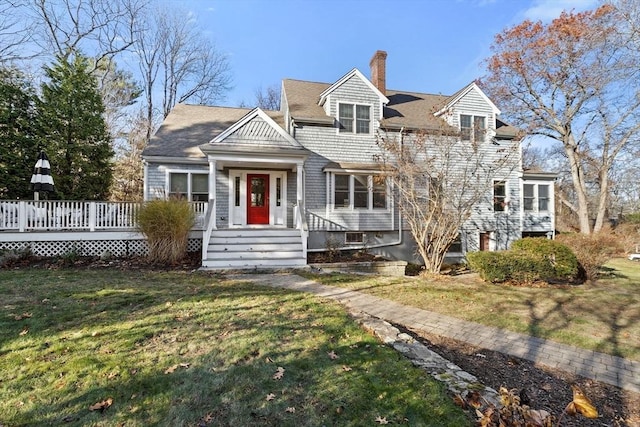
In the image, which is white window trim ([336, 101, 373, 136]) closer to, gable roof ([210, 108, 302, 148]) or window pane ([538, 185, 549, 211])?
gable roof ([210, 108, 302, 148])

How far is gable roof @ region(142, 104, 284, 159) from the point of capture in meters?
12.4

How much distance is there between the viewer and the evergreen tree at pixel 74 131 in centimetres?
1201

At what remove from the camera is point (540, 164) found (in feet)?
109

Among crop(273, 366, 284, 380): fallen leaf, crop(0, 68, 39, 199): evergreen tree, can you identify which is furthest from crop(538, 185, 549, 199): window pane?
crop(0, 68, 39, 199): evergreen tree

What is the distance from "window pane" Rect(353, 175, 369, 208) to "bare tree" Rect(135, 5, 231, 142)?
1884cm

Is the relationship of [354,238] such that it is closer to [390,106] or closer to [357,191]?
[357,191]

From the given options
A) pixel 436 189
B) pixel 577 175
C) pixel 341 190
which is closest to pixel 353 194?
pixel 341 190

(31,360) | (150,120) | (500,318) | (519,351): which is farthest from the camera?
(150,120)

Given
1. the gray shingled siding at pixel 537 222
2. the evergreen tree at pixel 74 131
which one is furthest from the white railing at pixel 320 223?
the gray shingled siding at pixel 537 222

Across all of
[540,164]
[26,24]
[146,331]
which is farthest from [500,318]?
[540,164]

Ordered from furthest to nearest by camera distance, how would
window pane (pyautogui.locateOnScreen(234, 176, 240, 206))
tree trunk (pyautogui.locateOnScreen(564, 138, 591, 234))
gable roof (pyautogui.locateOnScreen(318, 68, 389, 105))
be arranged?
tree trunk (pyautogui.locateOnScreen(564, 138, 591, 234)) → gable roof (pyautogui.locateOnScreen(318, 68, 389, 105)) → window pane (pyautogui.locateOnScreen(234, 176, 240, 206))

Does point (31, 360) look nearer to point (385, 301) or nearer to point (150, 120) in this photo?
point (385, 301)

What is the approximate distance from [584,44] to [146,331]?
80.0 ft

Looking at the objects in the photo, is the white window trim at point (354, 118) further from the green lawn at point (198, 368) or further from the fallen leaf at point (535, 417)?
the fallen leaf at point (535, 417)
